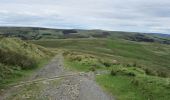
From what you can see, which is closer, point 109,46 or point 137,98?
point 137,98

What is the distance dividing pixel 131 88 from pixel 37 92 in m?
6.45

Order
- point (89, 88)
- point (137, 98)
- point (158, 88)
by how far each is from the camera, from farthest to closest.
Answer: point (89, 88) < point (158, 88) < point (137, 98)

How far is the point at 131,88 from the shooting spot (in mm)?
26625

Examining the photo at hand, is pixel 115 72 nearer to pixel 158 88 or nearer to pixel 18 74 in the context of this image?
pixel 18 74

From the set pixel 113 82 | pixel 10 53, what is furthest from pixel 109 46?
pixel 113 82

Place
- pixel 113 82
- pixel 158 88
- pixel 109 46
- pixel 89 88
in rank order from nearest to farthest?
pixel 158 88 → pixel 89 88 → pixel 113 82 → pixel 109 46

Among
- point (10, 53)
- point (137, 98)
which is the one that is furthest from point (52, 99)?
point (10, 53)

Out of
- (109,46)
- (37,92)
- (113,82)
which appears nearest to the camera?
(37,92)

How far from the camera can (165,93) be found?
22.9m

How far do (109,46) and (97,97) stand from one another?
154141mm

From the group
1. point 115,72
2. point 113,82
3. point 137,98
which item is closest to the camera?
point 137,98

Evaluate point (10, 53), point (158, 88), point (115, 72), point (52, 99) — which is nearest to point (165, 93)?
point (158, 88)

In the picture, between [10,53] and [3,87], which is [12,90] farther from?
[10,53]

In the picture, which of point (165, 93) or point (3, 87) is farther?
point (3, 87)
